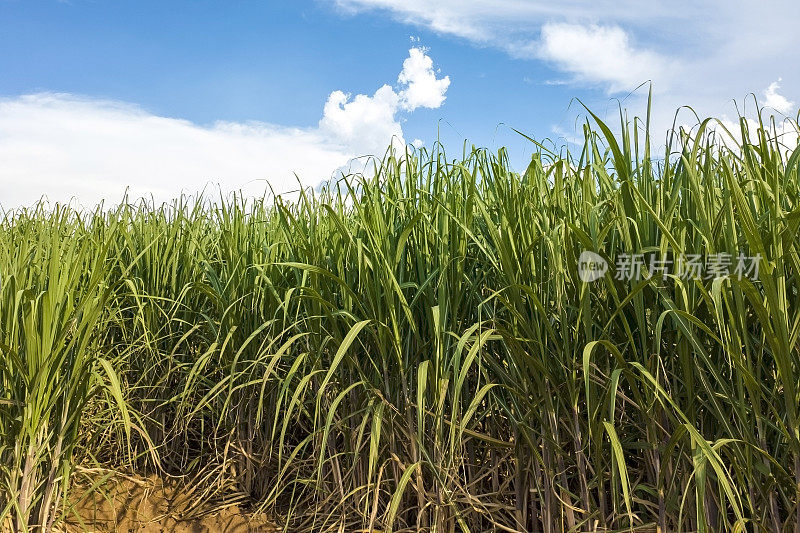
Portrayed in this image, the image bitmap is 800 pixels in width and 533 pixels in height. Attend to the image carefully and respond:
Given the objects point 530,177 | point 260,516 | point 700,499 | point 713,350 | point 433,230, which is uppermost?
point 530,177

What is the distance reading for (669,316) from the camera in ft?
5.02

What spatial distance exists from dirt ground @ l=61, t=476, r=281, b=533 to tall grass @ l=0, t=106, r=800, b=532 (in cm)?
10

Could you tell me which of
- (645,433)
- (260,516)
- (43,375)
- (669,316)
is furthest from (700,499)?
(43,375)

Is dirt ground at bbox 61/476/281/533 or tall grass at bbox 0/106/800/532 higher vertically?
tall grass at bbox 0/106/800/532

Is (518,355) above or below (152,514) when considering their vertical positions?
above

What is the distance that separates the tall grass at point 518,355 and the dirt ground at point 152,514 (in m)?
0.10

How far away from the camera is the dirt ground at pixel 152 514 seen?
2.18m

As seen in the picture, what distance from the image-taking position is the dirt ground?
218 cm

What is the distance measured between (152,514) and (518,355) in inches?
61.2

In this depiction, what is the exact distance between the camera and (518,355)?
63.1 inches

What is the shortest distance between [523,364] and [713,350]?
0.45 metres

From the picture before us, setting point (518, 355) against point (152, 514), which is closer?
point (518, 355)

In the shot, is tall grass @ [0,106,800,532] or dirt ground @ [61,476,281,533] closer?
tall grass @ [0,106,800,532]

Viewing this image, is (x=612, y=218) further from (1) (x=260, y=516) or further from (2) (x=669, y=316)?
(1) (x=260, y=516)
